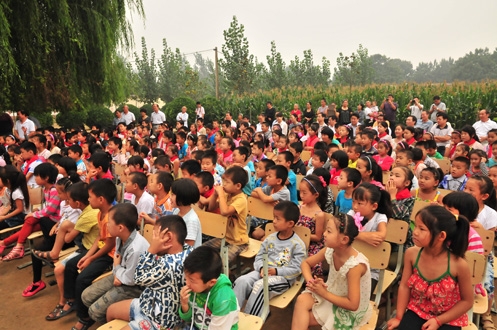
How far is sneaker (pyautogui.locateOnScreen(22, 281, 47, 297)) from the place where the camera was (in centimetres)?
416

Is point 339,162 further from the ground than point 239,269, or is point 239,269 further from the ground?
point 339,162

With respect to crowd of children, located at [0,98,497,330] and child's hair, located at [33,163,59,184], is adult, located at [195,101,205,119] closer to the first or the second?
crowd of children, located at [0,98,497,330]

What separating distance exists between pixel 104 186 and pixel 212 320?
1961 millimetres

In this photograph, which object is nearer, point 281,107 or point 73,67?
point 73,67

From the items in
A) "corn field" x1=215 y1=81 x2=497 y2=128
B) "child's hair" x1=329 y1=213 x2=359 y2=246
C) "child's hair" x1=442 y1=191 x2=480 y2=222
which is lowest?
"child's hair" x1=442 y1=191 x2=480 y2=222

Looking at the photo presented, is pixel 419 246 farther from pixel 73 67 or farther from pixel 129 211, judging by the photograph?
pixel 73 67

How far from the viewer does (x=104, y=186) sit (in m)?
3.70

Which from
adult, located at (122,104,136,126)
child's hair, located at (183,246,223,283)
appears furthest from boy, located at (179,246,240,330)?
adult, located at (122,104,136,126)

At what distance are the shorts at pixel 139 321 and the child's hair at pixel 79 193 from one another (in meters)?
1.63

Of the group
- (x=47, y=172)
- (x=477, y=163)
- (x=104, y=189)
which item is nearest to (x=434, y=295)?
(x=104, y=189)

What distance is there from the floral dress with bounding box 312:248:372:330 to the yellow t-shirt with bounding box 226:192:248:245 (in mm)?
1402

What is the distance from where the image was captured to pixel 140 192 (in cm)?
445

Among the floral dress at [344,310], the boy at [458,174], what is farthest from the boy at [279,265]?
the boy at [458,174]

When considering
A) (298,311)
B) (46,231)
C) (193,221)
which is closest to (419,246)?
(298,311)
